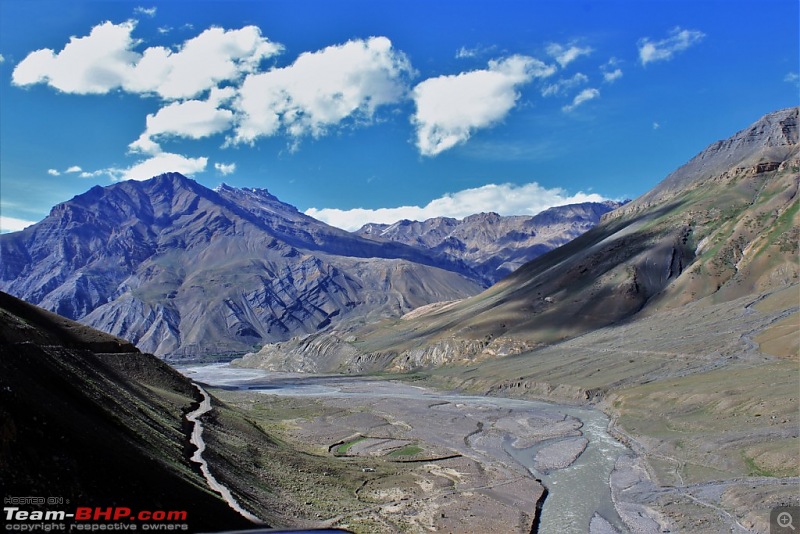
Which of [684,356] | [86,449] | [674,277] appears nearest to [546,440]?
[684,356]

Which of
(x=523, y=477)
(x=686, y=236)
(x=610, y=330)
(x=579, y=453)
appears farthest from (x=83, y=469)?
(x=686, y=236)

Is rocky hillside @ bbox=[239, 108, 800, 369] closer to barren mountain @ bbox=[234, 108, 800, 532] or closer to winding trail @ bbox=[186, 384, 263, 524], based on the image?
barren mountain @ bbox=[234, 108, 800, 532]

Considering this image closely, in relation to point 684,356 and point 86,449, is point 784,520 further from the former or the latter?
point 684,356

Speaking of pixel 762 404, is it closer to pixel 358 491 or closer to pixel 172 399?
pixel 358 491

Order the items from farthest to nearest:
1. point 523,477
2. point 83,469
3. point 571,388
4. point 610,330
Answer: point 610,330 → point 571,388 → point 523,477 → point 83,469

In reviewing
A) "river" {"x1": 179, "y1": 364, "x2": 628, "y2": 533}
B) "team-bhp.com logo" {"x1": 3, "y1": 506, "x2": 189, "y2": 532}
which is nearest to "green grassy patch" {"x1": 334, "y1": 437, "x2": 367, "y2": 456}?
"river" {"x1": 179, "y1": 364, "x2": 628, "y2": 533}

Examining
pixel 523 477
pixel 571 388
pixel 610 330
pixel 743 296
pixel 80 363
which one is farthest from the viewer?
pixel 610 330
